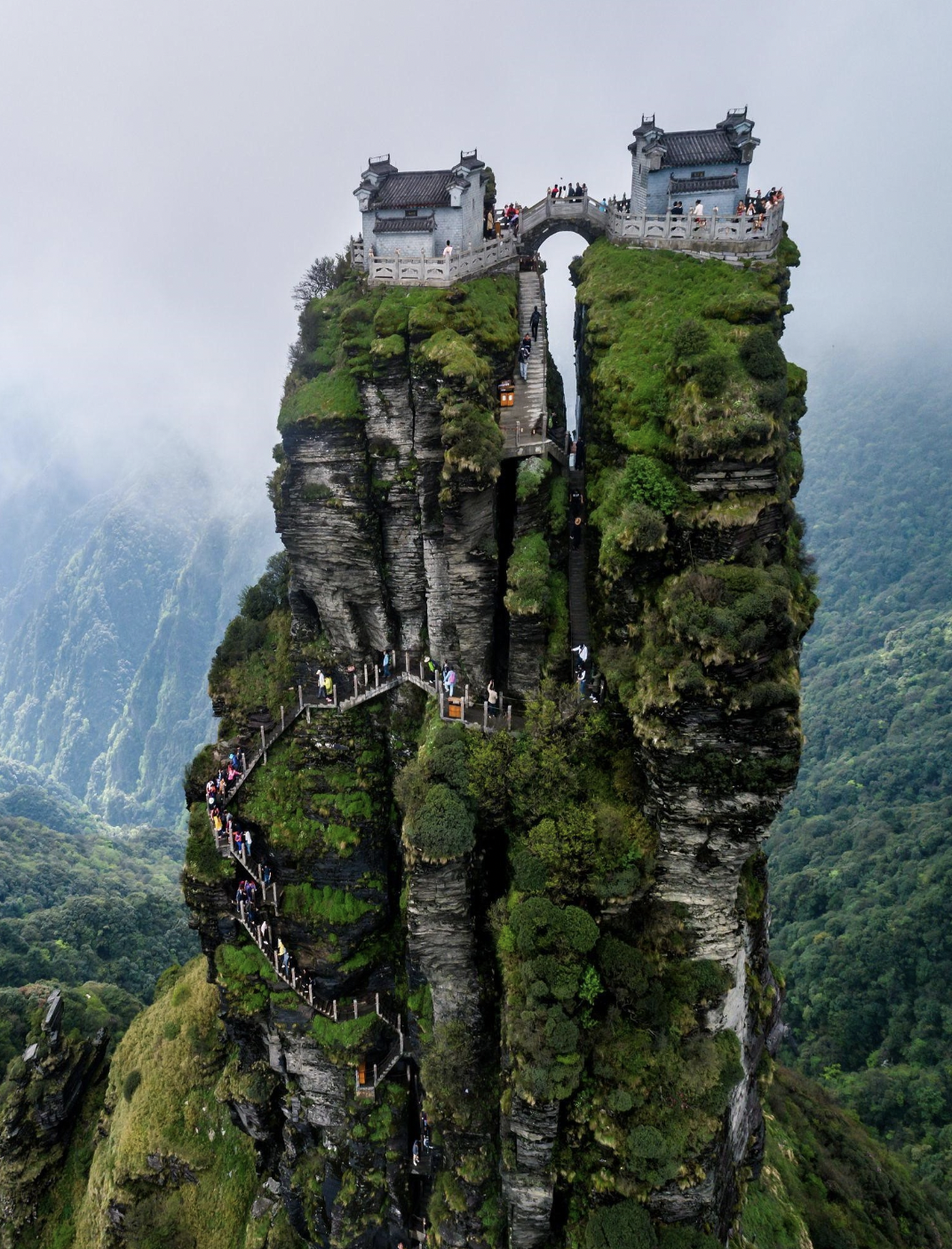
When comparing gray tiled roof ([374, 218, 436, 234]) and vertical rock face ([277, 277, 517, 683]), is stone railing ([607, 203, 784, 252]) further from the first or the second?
gray tiled roof ([374, 218, 436, 234])

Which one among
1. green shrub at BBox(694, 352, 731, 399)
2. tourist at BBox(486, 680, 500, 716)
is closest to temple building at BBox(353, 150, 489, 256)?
green shrub at BBox(694, 352, 731, 399)

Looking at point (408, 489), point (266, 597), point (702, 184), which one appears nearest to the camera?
point (408, 489)

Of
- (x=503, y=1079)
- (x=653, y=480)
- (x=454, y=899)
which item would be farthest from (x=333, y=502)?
(x=503, y=1079)

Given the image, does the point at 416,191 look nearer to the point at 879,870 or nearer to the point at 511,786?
the point at 511,786

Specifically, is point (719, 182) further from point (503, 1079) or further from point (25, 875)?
point (25, 875)

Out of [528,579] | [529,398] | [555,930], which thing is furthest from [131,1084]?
[529,398]

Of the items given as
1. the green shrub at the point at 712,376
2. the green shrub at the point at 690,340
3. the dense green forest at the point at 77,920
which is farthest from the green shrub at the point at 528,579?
the dense green forest at the point at 77,920
